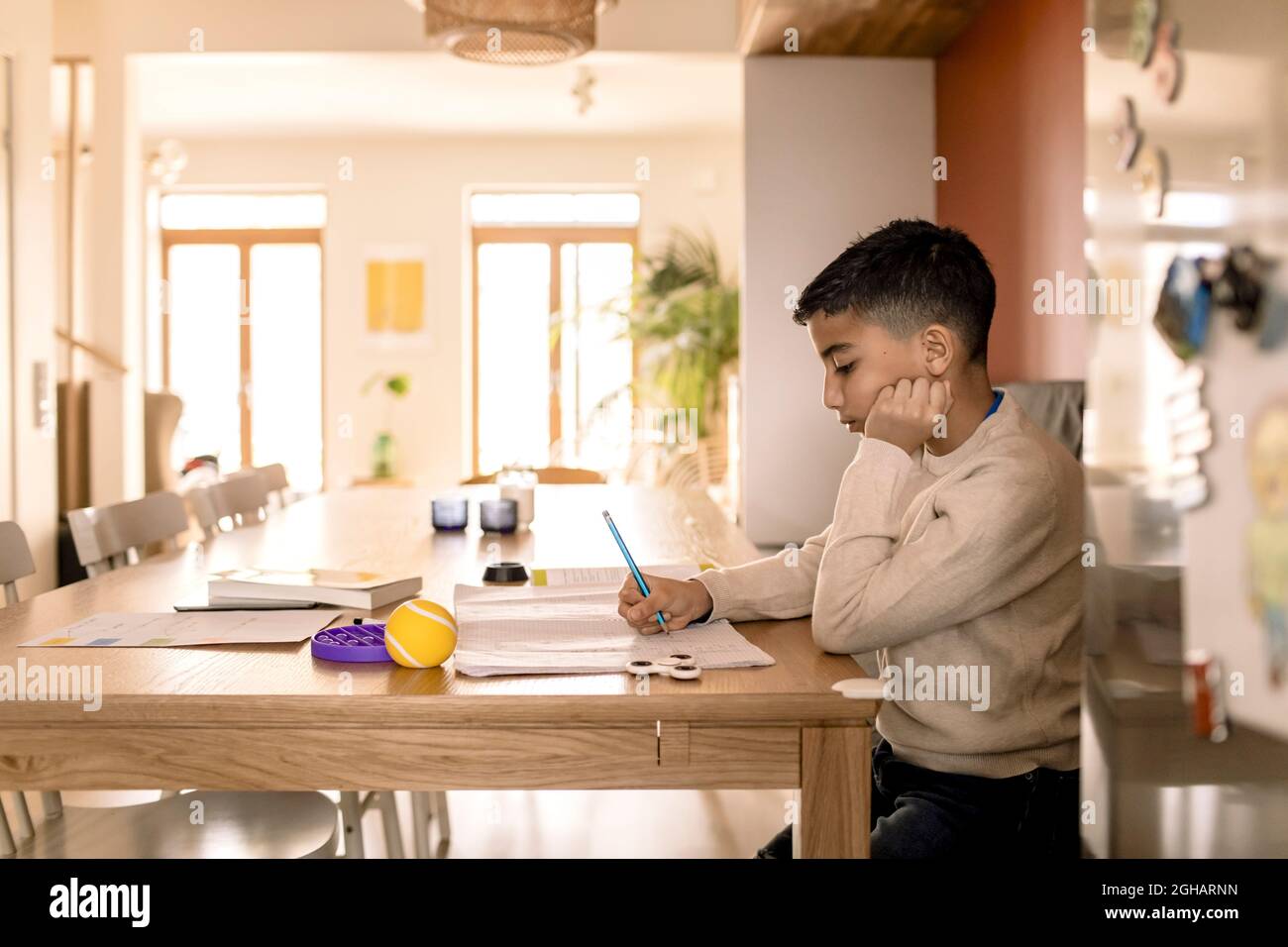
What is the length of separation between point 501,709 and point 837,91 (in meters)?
4.47

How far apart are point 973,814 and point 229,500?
1.90 m

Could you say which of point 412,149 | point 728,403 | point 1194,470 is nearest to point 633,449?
point 728,403

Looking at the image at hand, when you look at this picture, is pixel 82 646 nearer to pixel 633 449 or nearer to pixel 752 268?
pixel 752 268

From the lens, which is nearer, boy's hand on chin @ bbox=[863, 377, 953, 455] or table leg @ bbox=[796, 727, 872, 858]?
table leg @ bbox=[796, 727, 872, 858]

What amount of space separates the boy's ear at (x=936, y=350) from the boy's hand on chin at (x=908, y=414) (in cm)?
5

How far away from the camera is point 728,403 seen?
6.96m

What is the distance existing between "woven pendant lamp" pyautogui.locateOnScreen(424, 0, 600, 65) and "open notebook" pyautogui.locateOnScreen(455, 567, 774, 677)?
2.05 meters

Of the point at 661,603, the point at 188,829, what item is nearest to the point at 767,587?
the point at 661,603

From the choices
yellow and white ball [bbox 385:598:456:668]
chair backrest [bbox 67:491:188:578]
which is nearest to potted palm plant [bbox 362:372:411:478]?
chair backrest [bbox 67:491:188:578]

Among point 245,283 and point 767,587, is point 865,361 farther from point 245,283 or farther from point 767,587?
point 245,283

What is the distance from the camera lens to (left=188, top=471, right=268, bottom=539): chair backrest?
8.13 feet

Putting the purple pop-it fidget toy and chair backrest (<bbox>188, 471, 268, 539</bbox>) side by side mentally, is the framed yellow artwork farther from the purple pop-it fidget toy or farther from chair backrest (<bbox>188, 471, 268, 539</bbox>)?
the purple pop-it fidget toy

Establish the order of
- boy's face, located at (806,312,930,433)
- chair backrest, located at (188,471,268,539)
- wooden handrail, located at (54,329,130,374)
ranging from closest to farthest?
boy's face, located at (806,312,930,433) → chair backrest, located at (188,471,268,539) → wooden handrail, located at (54,329,130,374)
